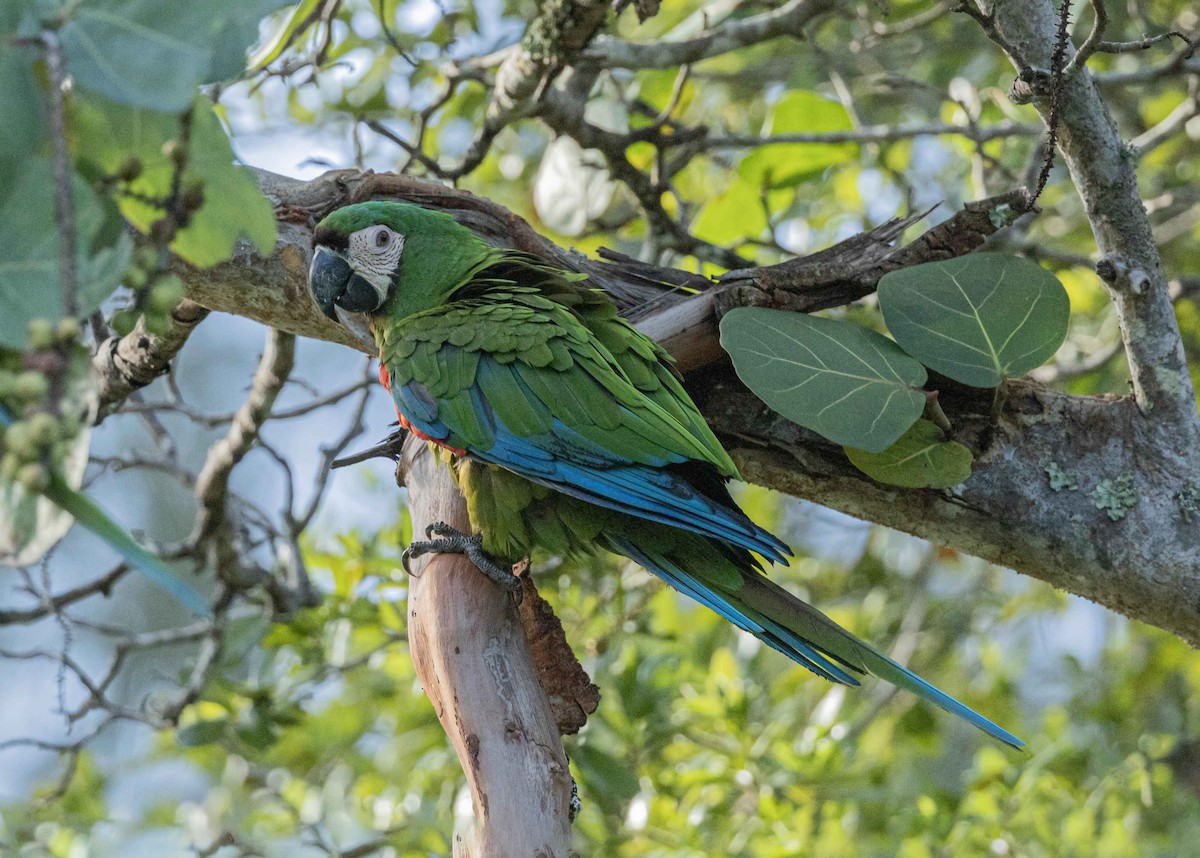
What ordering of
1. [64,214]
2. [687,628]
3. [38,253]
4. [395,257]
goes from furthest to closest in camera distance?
[687,628], [395,257], [38,253], [64,214]

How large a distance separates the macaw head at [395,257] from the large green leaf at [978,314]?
72 centimetres

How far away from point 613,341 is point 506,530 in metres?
0.35

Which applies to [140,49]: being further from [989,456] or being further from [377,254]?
[989,456]

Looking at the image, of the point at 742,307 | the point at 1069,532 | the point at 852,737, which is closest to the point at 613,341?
the point at 742,307

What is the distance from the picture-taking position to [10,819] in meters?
2.58

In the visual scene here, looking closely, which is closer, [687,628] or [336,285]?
[336,285]

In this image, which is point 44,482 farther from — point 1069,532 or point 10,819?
point 10,819

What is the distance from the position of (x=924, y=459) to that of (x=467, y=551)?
0.69 metres

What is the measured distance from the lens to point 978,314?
1544 mm

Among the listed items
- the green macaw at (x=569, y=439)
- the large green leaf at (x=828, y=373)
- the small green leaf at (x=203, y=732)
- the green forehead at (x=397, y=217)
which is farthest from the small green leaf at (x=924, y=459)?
the small green leaf at (x=203, y=732)

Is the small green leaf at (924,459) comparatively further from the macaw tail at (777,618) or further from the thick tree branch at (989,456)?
the macaw tail at (777,618)

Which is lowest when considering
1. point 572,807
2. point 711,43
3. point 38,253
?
point 572,807

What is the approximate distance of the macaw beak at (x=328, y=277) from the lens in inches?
67.7

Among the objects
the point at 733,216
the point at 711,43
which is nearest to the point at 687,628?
the point at 733,216
